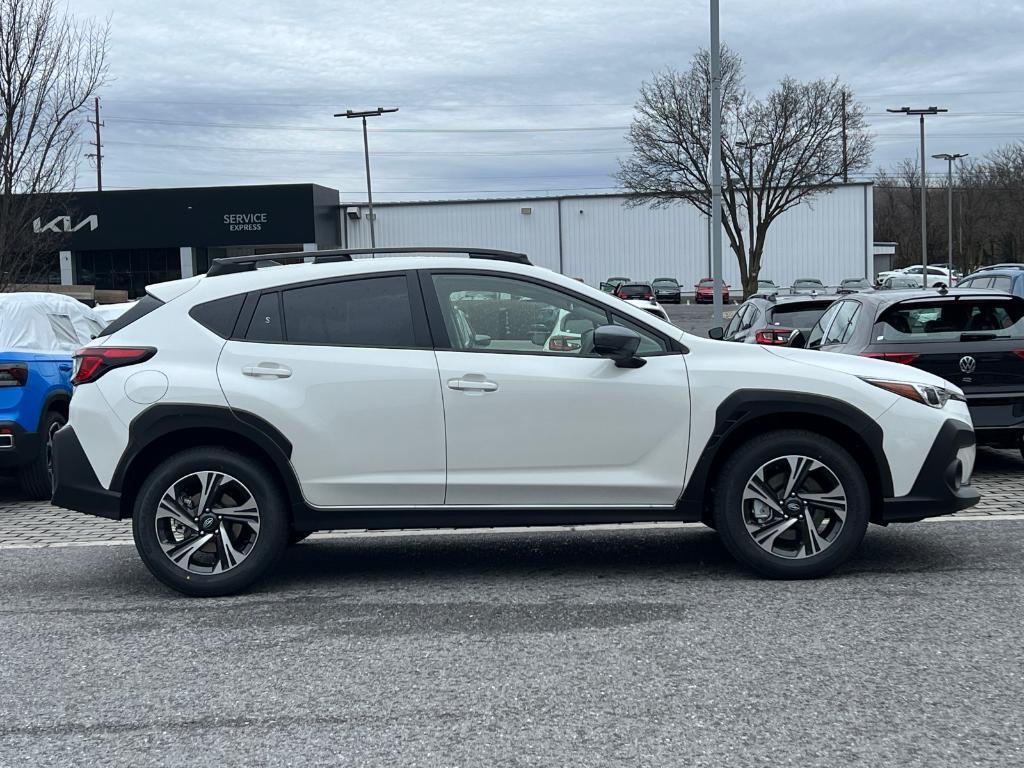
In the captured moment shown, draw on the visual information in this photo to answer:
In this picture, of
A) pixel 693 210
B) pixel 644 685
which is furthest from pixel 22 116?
pixel 693 210

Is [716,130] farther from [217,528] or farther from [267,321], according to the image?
[217,528]

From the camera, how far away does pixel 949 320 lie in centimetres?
898

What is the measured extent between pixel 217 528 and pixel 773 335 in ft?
28.9

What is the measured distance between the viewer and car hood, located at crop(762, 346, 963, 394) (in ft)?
19.2

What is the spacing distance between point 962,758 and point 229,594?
3.55 m

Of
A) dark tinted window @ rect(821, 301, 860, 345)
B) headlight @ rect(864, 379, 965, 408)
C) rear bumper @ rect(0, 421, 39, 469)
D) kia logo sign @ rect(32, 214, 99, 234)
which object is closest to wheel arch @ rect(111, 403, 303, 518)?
headlight @ rect(864, 379, 965, 408)

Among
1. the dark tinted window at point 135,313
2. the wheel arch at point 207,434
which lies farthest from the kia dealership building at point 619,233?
the wheel arch at point 207,434

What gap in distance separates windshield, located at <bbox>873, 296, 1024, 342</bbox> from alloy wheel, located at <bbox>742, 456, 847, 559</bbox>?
3566 mm

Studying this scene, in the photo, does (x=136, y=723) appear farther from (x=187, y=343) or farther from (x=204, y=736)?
(x=187, y=343)

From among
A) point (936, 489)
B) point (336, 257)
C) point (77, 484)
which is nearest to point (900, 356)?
point (936, 489)

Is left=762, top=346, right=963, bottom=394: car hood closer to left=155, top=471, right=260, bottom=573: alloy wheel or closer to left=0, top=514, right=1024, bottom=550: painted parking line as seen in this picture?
left=0, top=514, right=1024, bottom=550: painted parking line

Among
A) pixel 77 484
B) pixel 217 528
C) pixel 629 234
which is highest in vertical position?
pixel 629 234

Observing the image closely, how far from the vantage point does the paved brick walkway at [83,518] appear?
25.3 ft

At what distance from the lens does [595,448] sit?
5676mm
